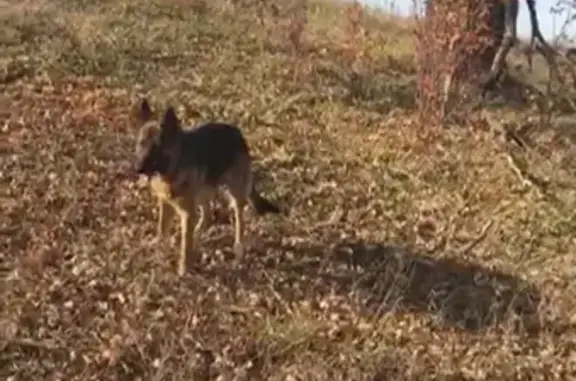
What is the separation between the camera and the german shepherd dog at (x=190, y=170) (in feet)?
27.3

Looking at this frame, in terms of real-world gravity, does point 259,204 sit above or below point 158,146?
below

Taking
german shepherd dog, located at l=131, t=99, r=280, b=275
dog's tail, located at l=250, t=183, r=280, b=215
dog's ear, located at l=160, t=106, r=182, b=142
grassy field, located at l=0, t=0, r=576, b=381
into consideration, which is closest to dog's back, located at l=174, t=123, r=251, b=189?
german shepherd dog, located at l=131, t=99, r=280, b=275

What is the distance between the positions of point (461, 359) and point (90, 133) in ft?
16.3

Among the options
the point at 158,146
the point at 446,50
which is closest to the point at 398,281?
the point at 158,146

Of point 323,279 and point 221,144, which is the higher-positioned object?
point 221,144

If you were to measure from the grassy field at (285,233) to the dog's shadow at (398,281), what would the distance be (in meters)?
0.02

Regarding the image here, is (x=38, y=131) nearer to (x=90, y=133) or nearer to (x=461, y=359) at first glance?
(x=90, y=133)

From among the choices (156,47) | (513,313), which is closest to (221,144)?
(513,313)

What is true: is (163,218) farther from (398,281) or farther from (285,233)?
(398,281)

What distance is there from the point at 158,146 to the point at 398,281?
194 cm

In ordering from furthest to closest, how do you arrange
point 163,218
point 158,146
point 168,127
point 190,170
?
point 163,218 → point 190,170 → point 168,127 → point 158,146

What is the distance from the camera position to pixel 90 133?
11305mm

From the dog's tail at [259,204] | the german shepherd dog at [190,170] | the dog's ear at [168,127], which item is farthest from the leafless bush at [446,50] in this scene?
the dog's ear at [168,127]

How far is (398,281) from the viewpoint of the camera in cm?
862
